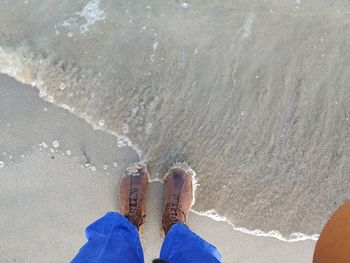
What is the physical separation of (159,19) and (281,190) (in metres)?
1.85

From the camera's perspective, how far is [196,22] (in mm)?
3605

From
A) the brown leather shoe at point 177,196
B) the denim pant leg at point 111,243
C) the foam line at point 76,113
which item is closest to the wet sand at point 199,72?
the foam line at point 76,113

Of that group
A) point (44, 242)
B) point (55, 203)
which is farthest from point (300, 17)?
point (44, 242)

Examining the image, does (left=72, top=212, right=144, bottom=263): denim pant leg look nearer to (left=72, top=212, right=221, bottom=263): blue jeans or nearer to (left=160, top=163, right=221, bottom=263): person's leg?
(left=72, top=212, right=221, bottom=263): blue jeans

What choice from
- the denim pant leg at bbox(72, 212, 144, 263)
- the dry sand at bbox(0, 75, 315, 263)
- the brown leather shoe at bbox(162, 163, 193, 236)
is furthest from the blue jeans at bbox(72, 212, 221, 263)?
the dry sand at bbox(0, 75, 315, 263)

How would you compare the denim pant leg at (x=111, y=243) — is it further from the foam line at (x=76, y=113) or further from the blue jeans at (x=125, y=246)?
the foam line at (x=76, y=113)

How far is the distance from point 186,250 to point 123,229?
0.48m

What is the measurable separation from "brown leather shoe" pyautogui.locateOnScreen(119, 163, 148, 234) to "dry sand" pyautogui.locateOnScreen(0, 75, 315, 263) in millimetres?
101

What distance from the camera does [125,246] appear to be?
9.27 feet

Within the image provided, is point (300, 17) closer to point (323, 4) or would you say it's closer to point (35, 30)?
point (323, 4)

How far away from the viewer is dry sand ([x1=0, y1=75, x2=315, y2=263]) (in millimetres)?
3566

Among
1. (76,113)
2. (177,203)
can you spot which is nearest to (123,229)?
(177,203)

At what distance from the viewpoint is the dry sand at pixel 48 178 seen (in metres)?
3.57

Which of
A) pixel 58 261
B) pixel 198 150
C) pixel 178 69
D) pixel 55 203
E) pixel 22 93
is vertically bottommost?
pixel 58 261
